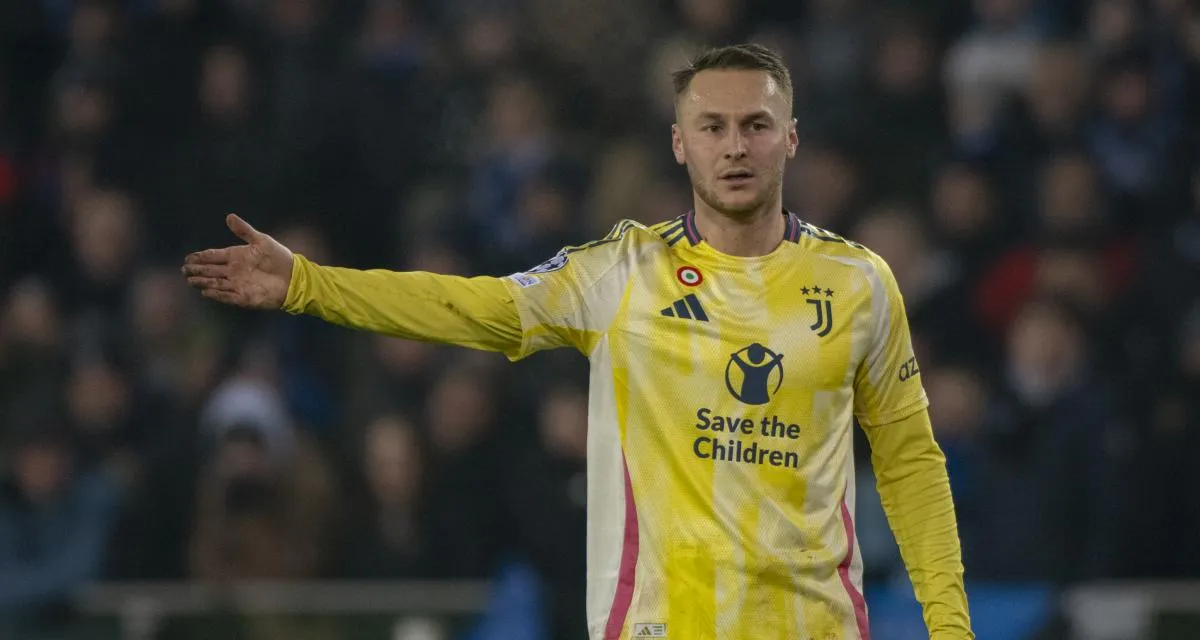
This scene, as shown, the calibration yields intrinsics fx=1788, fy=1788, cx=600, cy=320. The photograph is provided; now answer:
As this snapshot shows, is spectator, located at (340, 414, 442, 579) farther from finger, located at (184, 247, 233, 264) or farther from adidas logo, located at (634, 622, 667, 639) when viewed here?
finger, located at (184, 247, 233, 264)

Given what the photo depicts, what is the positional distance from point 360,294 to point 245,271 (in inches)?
10.2

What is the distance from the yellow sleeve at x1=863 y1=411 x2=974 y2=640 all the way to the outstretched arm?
3.09 feet

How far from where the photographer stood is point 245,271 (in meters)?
3.88

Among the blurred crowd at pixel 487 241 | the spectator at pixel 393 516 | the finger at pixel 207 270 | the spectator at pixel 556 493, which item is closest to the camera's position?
the finger at pixel 207 270

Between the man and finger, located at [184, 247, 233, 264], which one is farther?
the man

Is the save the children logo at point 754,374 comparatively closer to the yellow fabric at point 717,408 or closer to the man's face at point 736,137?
the yellow fabric at point 717,408

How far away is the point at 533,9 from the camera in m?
9.84

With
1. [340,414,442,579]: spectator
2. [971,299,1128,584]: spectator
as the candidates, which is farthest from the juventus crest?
[340,414,442,579]: spectator

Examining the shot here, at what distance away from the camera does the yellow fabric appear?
407 centimetres

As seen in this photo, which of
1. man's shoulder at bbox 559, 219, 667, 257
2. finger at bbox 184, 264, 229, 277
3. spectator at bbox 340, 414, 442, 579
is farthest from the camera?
spectator at bbox 340, 414, 442, 579

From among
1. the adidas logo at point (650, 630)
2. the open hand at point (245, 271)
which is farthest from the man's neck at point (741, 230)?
the open hand at point (245, 271)

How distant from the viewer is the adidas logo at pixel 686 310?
417 centimetres

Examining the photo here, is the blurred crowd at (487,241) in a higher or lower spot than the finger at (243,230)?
higher

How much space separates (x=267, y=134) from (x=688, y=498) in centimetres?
603
